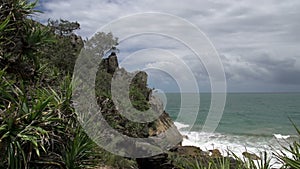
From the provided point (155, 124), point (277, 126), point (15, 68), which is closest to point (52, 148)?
point (15, 68)

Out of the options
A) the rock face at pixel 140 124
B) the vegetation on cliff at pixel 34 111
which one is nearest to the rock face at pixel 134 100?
the rock face at pixel 140 124

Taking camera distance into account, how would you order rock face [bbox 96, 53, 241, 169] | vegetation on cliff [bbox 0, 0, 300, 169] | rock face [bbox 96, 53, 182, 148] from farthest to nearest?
rock face [bbox 96, 53, 182, 148], rock face [bbox 96, 53, 241, 169], vegetation on cliff [bbox 0, 0, 300, 169]

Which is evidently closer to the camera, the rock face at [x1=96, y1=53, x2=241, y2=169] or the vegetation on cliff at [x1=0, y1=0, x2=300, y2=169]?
the vegetation on cliff at [x1=0, y1=0, x2=300, y2=169]

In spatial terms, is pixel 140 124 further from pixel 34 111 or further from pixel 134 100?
pixel 34 111

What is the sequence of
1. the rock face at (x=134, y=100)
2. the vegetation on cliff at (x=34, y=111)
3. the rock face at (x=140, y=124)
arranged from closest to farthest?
the vegetation on cliff at (x=34, y=111)
the rock face at (x=140, y=124)
the rock face at (x=134, y=100)

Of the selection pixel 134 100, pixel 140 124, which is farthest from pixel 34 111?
pixel 134 100

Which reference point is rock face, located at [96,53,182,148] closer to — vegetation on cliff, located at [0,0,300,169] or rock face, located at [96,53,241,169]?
rock face, located at [96,53,241,169]

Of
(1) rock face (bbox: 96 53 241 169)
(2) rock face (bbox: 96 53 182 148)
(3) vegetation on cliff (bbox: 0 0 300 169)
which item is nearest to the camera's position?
(3) vegetation on cliff (bbox: 0 0 300 169)

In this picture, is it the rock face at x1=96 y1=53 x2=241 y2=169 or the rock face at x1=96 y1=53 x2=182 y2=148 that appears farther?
the rock face at x1=96 y1=53 x2=182 y2=148

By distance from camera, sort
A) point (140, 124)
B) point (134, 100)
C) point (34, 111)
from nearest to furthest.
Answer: point (34, 111) → point (140, 124) → point (134, 100)

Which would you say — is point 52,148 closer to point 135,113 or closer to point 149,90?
point 135,113

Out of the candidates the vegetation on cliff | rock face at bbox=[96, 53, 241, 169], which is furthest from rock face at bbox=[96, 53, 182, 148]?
the vegetation on cliff

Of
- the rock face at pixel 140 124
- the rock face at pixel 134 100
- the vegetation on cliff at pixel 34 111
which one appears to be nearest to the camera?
the vegetation on cliff at pixel 34 111

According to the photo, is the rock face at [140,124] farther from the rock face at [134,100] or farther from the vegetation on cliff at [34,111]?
the vegetation on cliff at [34,111]
